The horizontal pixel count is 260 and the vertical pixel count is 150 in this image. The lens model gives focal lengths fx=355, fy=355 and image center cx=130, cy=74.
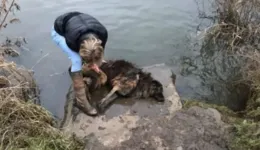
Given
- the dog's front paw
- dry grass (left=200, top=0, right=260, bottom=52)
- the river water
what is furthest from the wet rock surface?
dry grass (left=200, top=0, right=260, bottom=52)

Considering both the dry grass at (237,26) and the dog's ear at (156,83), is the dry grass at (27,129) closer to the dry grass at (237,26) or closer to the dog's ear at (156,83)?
the dog's ear at (156,83)

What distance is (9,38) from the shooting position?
7.65 m

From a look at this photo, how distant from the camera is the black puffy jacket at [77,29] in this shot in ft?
15.4

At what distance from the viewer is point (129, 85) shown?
17.3ft

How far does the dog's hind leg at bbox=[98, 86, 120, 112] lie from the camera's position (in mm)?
5121

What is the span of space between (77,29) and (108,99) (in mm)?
1152

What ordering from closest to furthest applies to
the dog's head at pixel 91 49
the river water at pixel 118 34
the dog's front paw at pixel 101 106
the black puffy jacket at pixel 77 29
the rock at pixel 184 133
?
1. the rock at pixel 184 133
2. the dog's head at pixel 91 49
3. the black puffy jacket at pixel 77 29
4. the dog's front paw at pixel 101 106
5. the river water at pixel 118 34

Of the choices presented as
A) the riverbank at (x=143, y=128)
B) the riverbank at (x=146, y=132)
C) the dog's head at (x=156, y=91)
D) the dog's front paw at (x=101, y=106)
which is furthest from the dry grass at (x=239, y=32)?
the dog's front paw at (x=101, y=106)

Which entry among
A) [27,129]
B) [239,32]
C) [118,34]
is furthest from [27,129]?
[239,32]

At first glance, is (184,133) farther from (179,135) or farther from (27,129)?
(27,129)

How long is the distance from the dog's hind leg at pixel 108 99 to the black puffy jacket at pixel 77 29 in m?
0.74

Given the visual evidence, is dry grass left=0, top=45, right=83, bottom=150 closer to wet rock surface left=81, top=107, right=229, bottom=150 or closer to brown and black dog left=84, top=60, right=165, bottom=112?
wet rock surface left=81, top=107, right=229, bottom=150

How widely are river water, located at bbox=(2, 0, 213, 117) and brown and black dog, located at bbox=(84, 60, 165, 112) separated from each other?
95cm

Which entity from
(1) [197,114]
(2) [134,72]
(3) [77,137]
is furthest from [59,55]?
(1) [197,114]
